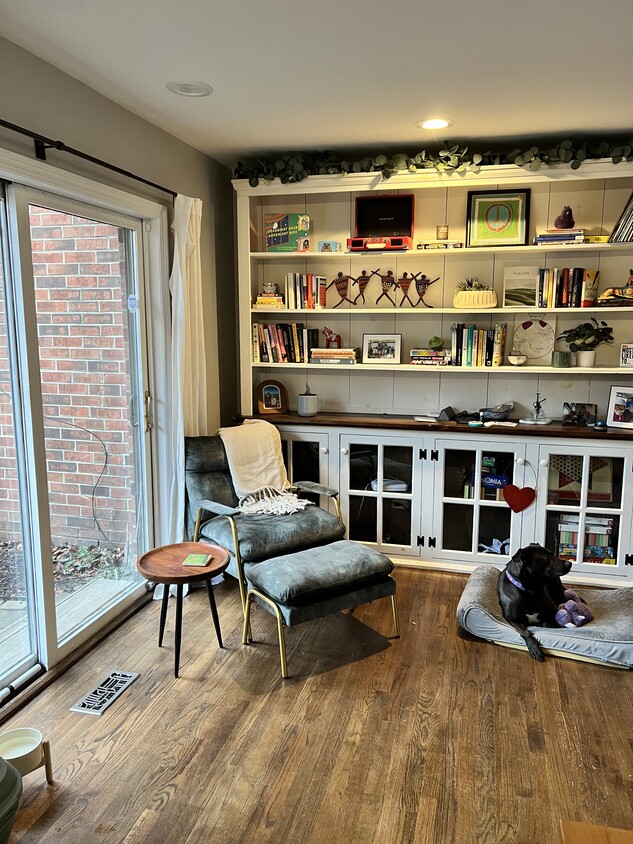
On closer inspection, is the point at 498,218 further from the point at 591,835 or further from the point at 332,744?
the point at 591,835

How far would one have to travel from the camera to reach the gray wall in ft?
7.91

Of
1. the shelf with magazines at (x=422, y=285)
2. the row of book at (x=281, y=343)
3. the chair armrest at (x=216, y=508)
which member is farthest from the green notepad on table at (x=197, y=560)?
the row of book at (x=281, y=343)

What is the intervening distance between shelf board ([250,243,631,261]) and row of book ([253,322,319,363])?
0.45m

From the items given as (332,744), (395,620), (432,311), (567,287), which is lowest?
(332,744)

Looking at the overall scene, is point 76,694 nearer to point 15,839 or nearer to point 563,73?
point 15,839

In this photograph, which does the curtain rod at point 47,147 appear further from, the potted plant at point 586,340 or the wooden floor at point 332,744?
the potted plant at point 586,340

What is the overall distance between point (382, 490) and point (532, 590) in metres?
1.21

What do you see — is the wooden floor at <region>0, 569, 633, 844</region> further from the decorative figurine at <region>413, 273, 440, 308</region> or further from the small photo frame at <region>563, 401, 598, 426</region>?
the decorative figurine at <region>413, 273, 440, 308</region>

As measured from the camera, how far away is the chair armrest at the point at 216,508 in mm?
3197

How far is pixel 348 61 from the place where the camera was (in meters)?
2.51

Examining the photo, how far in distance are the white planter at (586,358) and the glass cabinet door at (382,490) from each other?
1118mm

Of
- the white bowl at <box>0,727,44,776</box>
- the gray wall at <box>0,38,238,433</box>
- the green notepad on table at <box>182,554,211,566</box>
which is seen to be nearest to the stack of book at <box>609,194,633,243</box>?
the gray wall at <box>0,38,238,433</box>

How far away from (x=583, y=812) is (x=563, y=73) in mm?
2754

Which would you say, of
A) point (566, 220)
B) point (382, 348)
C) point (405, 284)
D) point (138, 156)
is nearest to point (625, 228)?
point (566, 220)
